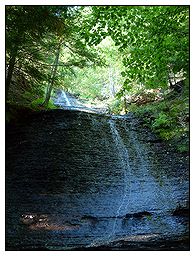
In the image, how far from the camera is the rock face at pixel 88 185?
5211mm

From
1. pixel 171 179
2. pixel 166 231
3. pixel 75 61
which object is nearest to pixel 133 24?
pixel 166 231

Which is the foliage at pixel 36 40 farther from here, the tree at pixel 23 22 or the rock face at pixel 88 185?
the rock face at pixel 88 185

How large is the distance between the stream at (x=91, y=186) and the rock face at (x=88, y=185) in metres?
0.02

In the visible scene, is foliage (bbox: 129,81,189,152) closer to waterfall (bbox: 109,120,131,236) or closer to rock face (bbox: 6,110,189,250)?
rock face (bbox: 6,110,189,250)

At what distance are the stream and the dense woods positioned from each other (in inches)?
42.0

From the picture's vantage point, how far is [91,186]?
7523 millimetres

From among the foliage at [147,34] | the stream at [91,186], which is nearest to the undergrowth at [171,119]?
the stream at [91,186]

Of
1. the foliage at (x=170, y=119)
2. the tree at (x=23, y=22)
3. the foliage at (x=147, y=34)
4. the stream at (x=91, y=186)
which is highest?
the tree at (x=23, y=22)

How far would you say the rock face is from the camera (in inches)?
205

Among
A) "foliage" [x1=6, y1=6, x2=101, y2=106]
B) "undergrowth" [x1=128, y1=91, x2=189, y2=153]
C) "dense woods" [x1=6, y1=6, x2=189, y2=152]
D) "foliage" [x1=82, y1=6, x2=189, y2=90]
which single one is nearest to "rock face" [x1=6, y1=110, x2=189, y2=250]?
"undergrowth" [x1=128, y1=91, x2=189, y2=153]

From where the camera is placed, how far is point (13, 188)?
6965 mm

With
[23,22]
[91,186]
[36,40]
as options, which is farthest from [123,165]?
[23,22]
